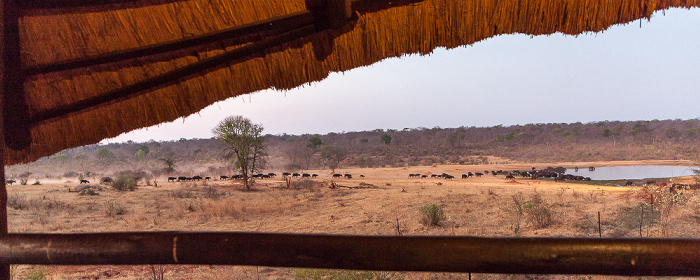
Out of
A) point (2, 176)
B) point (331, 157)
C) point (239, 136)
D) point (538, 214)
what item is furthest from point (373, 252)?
point (331, 157)

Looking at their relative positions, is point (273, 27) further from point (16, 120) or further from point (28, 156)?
point (28, 156)

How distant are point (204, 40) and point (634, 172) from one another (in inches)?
875

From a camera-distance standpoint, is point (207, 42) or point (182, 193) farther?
point (182, 193)

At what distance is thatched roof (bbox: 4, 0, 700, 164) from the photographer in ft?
5.32

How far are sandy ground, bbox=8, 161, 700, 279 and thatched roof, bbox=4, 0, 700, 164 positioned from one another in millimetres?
3355

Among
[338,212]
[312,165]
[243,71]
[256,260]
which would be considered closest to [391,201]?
[338,212]

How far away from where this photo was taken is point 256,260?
3.22ft

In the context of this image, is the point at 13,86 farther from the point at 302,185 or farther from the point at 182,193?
the point at 302,185

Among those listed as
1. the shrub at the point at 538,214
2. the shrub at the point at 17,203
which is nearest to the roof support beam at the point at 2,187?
the shrub at the point at 538,214

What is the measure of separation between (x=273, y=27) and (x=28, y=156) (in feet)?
5.36

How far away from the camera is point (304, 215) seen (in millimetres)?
9219

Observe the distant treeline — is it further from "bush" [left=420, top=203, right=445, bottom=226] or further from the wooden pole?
Answer: the wooden pole

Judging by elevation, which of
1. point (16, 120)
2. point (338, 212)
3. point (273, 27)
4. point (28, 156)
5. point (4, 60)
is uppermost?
point (273, 27)

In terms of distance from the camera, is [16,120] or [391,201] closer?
[16,120]
